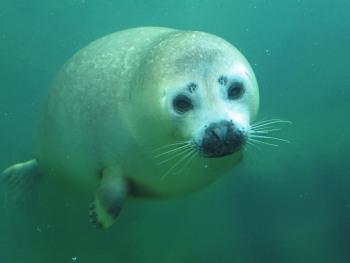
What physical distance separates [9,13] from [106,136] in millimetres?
4158

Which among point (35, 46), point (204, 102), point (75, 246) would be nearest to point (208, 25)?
point (35, 46)

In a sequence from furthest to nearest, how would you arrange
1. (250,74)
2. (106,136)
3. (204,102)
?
(106,136) < (250,74) < (204,102)

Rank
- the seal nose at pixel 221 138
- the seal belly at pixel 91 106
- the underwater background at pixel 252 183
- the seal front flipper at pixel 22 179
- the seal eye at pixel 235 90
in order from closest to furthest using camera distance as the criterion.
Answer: the seal nose at pixel 221 138 < the seal eye at pixel 235 90 < the seal belly at pixel 91 106 < the seal front flipper at pixel 22 179 < the underwater background at pixel 252 183

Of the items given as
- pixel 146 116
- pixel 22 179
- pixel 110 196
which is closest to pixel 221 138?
pixel 146 116

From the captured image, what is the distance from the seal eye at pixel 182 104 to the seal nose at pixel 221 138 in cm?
15

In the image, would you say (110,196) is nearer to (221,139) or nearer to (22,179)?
(221,139)

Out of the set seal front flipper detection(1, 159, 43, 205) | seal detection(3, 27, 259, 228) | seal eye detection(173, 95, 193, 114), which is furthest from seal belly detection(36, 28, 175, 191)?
seal front flipper detection(1, 159, 43, 205)

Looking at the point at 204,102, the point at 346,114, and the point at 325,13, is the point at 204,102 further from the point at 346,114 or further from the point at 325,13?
the point at 325,13

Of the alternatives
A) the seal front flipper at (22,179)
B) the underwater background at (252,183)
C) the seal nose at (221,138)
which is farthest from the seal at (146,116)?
the underwater background at (252,183)

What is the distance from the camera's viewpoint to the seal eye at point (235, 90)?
2545 millimetres

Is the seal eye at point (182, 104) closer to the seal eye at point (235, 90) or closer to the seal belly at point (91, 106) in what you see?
the seal eye at point (235, 90)

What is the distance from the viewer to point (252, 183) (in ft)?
15.9

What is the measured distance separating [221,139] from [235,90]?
0.94ft

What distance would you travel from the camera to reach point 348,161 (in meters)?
4.65
